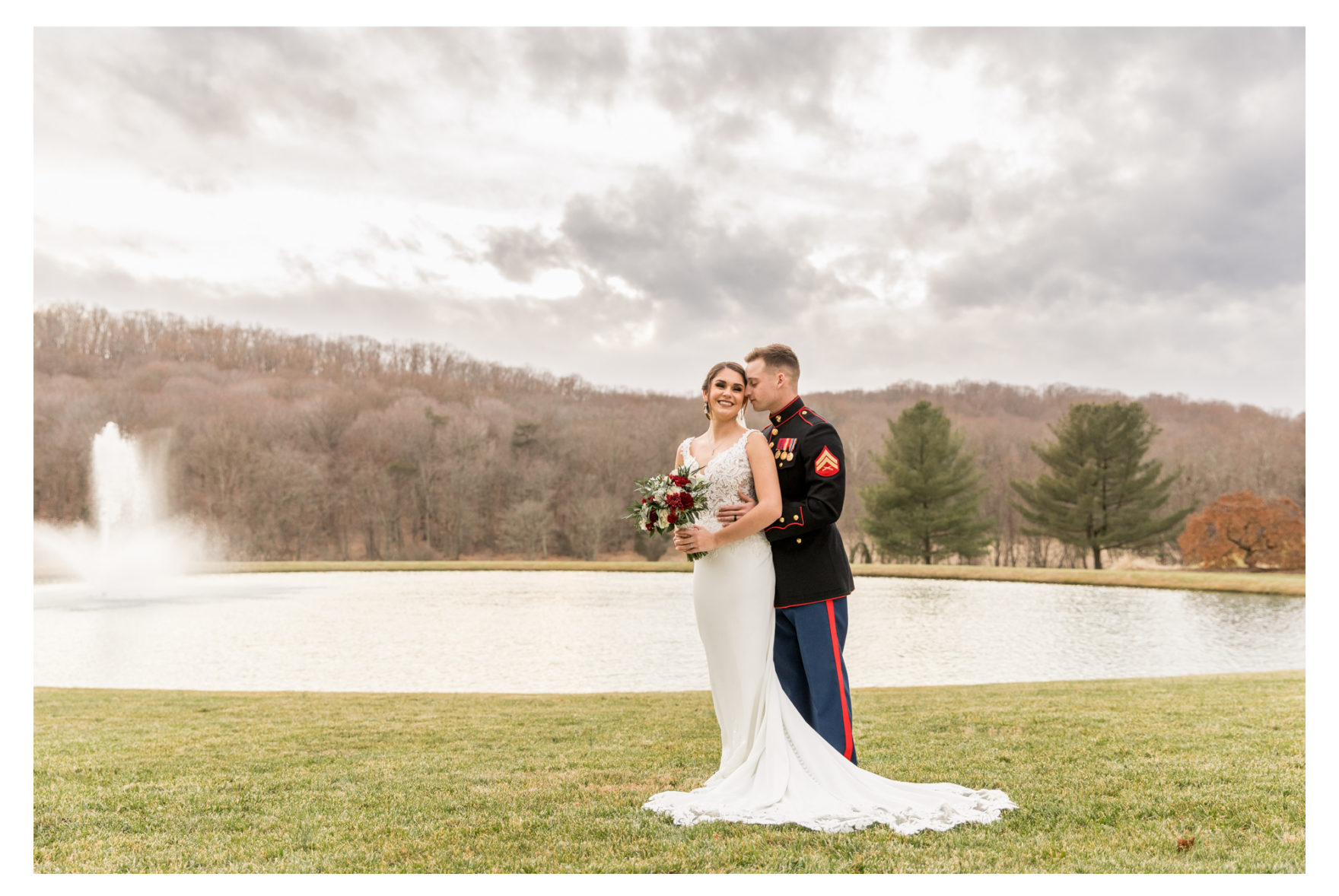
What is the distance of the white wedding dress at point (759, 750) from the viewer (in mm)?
3871

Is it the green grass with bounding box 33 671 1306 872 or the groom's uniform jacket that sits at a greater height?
the groom's uniform jacket

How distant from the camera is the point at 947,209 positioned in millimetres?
62594

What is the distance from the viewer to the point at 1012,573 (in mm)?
26562

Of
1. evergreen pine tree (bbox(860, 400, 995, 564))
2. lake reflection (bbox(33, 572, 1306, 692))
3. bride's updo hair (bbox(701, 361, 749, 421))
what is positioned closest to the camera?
bride's updo hair (bbox(701, 361, 749, 421))

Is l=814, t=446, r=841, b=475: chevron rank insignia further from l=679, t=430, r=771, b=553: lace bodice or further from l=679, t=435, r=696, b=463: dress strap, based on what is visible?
l=679, t=435, r=696, b=463: dress strap

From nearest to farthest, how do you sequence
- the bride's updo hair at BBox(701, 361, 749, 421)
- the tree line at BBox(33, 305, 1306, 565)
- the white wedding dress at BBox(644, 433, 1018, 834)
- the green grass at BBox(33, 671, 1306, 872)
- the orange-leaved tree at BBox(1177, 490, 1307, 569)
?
the green grass at BBox(33, 671, 1306, 872), the white wedding dress at BBox(644, 433, 1018, 834), the bride's updo hair at BBox(701, 361, 749, 421), the orange-leaved tree at BBox(1177, 490, 1307, 569), the tree line at BBox(33, 305, 1306, 565)

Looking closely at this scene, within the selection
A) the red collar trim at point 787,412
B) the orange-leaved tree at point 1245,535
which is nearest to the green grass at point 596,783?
the red collar trim at point 787,412

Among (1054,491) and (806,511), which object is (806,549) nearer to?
(806,511)

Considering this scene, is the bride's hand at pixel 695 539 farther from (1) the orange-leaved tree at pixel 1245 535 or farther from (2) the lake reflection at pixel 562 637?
(1) the orange-leaved tree at pixel 1245 535

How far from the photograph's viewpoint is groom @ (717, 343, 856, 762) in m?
4.24

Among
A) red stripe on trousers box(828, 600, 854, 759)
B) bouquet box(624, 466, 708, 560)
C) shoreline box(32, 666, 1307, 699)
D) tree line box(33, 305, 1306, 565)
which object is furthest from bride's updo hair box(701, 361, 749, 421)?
tree line box(33, 305, 1306, 565)

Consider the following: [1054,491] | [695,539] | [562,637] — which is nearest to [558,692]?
[562,637]

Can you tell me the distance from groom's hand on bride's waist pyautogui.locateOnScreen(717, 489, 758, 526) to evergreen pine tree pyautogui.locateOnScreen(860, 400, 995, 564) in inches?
1204

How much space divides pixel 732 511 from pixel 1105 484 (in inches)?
1358
